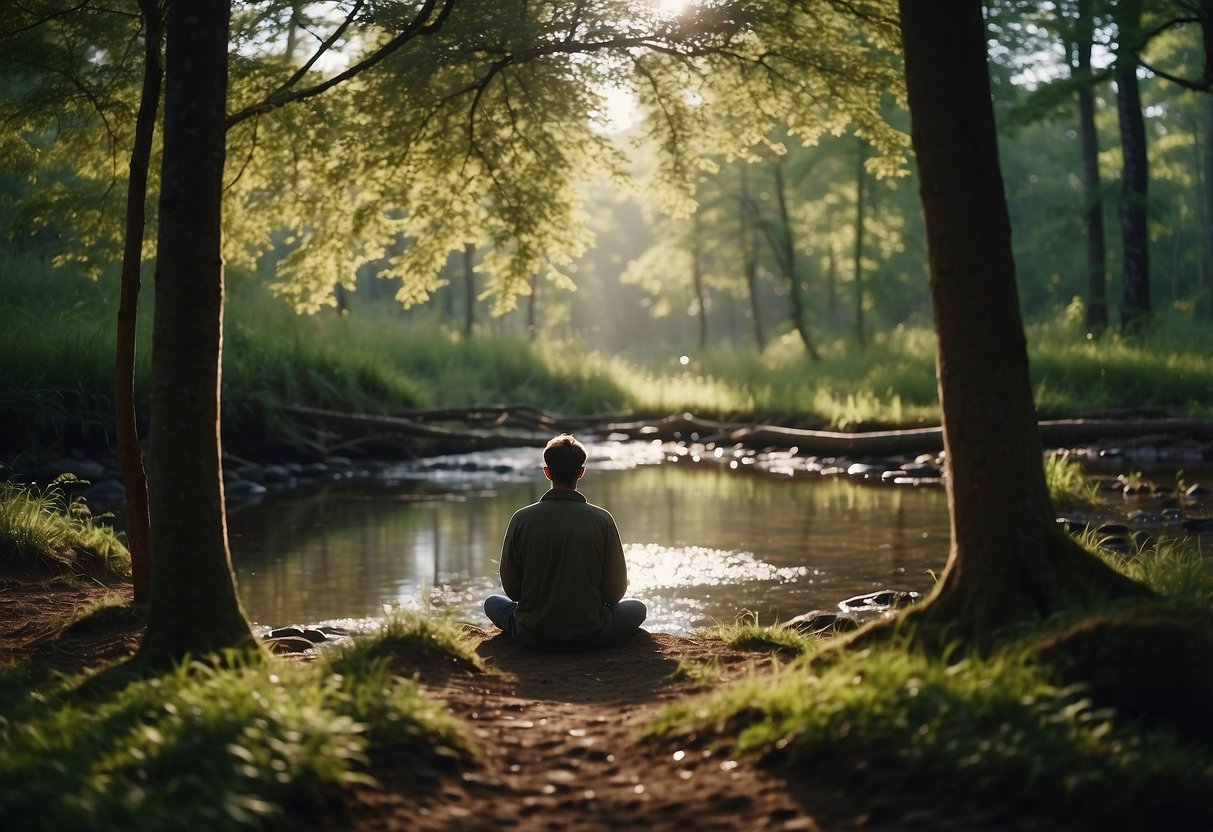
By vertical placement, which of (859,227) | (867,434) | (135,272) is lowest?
(867,434)

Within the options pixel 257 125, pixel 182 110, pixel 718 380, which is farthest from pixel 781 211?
pixel 182 110

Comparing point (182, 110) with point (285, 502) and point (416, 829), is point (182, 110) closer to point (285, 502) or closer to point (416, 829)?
point (416, 829)

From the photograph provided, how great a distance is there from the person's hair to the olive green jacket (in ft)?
0.33

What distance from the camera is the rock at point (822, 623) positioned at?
325 inches

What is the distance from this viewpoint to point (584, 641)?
7793 millimetres

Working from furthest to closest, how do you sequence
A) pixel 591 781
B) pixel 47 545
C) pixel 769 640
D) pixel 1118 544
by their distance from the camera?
pixel 1118 544 → pixel 47 545 → pixel 769 640 → pixel 591 781

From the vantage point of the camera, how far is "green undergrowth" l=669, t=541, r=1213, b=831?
3.91 m

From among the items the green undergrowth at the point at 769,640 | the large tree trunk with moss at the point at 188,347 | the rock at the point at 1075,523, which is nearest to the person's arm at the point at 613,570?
the green undergrowth at the point at 769,640

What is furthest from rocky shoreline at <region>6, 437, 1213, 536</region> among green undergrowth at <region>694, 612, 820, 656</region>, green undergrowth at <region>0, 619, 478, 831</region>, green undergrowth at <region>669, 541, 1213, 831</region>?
green undergrowth at <region>669, 541, 1213, 831</region>

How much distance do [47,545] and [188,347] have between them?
5.41 m

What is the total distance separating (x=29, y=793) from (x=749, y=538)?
33.8 feet

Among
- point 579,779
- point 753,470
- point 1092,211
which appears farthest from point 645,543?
point 1092,211

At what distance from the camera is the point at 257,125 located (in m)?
9.57

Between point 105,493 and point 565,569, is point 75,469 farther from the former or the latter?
point 565,569
